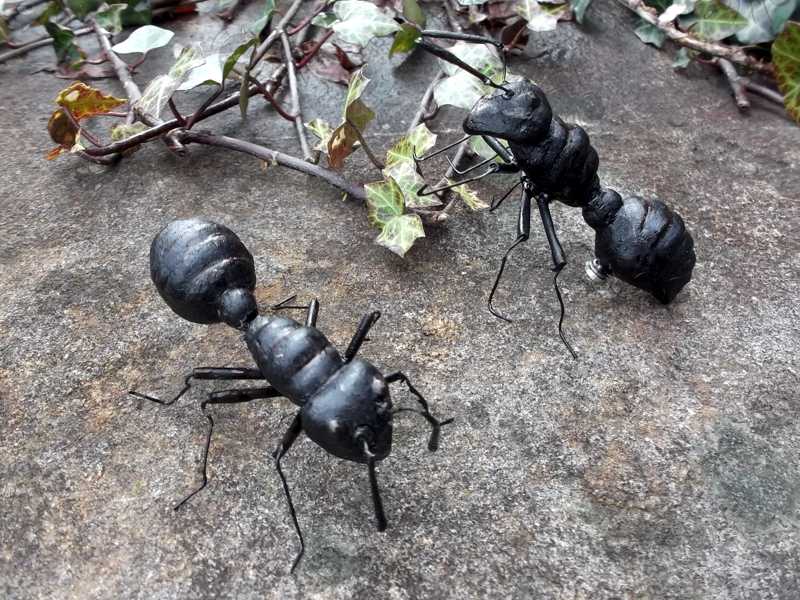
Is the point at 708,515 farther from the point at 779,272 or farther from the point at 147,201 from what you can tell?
the point at 147,201

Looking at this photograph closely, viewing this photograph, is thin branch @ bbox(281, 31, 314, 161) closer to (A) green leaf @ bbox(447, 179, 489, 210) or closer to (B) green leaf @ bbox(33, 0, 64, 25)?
(A) green leaf @ bbox(447, 179, 489, 210)

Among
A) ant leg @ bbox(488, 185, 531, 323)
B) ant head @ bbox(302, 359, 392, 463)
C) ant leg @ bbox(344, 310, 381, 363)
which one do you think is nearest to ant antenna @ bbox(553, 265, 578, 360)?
ant leg @ bbox(488, 185, 531, 323)

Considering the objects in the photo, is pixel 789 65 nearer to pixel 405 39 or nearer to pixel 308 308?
pixel 405 39

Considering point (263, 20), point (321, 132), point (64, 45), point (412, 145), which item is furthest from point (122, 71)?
point (412, 145)

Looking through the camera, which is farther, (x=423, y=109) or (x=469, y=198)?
(x=423, y=109)

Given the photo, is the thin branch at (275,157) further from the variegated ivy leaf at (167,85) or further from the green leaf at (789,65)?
the green leaf at (789,65)

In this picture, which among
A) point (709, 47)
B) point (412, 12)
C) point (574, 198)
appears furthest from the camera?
point (709, 47)

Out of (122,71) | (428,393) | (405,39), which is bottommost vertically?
(428,393)
